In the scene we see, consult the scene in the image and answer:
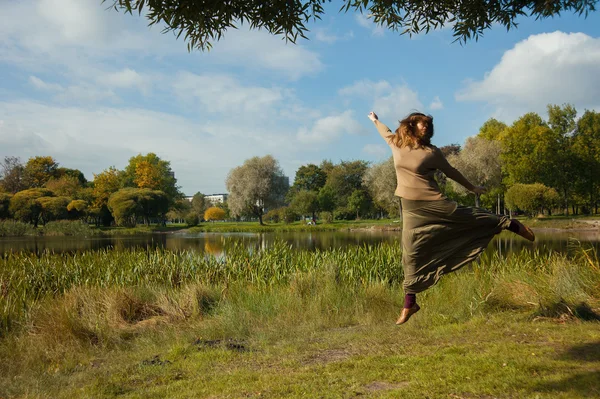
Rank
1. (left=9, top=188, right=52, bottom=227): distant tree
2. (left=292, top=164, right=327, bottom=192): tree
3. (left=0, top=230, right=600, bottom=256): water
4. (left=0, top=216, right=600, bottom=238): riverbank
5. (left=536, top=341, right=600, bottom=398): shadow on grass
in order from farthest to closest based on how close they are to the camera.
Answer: (left=292, top=164, right=327, bottom=192): tree < (left=9, top=188, right=52, bottom=227): distant tree < (left=0, top=216, right=600, bottom=238): riverbank < (left=0, top=230, right=600, bottom=256): water < (left=536, top=341, right=600, bottom=398): shadow on grass

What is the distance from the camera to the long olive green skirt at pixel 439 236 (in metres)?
4.27

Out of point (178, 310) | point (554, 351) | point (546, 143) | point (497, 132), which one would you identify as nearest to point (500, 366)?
point (554, 351)

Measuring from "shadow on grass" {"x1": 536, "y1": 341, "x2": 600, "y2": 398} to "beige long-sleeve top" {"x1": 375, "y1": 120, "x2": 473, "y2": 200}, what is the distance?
1.76m

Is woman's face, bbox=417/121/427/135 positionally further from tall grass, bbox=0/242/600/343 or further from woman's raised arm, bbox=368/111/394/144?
tall grass, bbox=0/242/600/343

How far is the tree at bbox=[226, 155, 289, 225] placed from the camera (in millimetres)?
60656

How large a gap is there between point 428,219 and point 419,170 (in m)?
A: 0.45

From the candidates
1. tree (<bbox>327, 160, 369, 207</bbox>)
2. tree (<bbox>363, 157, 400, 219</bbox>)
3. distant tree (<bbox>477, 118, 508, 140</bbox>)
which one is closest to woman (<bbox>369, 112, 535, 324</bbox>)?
tree (<bbox>363, 157, 400, 219</bbox>)

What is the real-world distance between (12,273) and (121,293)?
141 inches

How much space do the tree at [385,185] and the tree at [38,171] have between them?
41568 mm

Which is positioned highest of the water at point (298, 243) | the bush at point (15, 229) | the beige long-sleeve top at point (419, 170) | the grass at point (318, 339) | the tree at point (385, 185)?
the tree at point (385, 185)

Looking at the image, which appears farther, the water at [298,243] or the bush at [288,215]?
the bush at [288,215]

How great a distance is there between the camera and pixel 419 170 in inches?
165

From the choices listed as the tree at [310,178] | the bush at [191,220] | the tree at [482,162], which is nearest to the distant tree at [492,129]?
the tree at [482,162]

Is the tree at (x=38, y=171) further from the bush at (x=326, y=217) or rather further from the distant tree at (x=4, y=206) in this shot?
the bush at (x=326, y=217)
